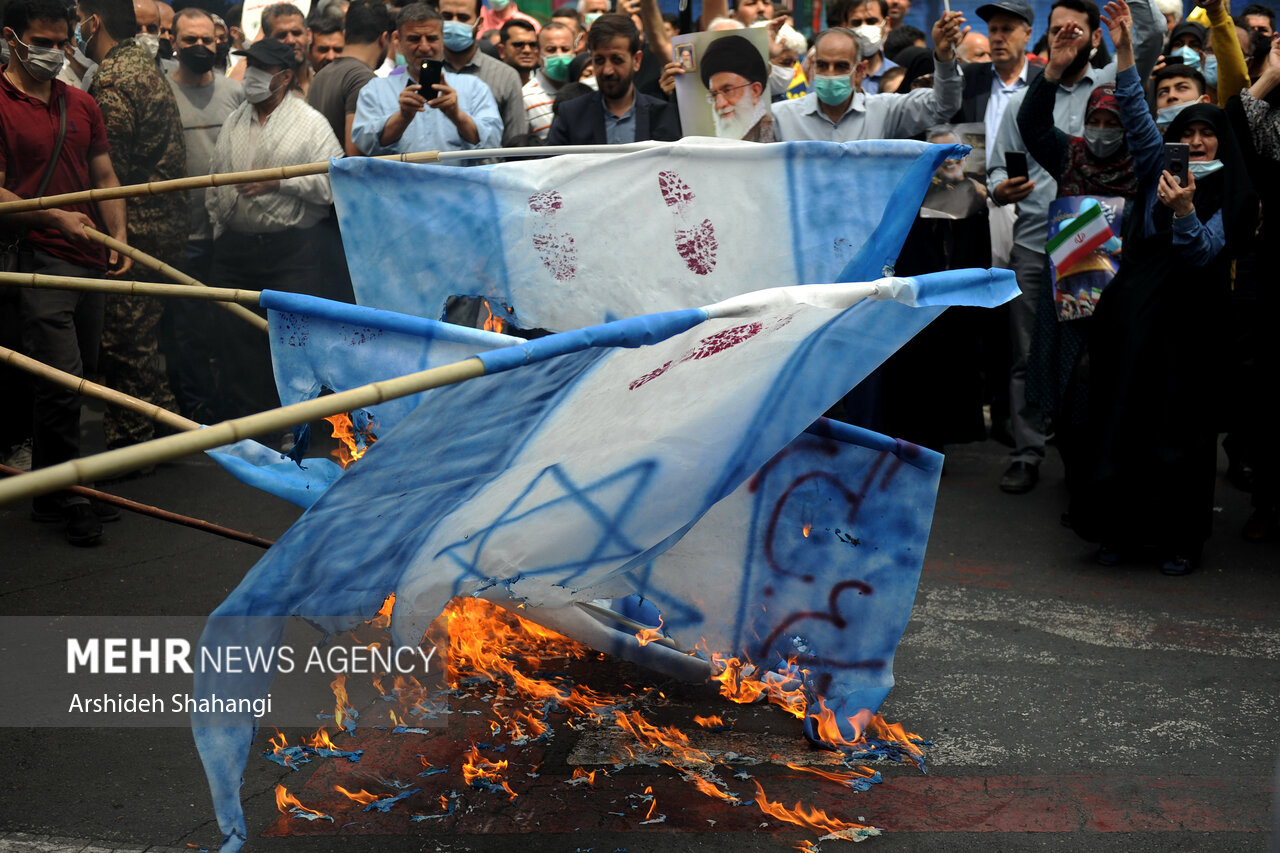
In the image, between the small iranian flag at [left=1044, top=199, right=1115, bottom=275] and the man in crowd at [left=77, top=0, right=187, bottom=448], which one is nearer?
the small iranian flag at [left=1044, top=199, right=1115, bottom=275]

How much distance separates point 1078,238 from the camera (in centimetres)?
532

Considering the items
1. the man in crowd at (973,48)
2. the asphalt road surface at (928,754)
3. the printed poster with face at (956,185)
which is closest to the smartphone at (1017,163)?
the printed poster with face at (956,185)

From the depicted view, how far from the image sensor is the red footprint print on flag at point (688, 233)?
3.44 metres

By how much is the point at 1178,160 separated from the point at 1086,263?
83cm

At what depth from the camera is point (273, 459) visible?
3258 mm

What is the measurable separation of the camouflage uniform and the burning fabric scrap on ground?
3.00 meters

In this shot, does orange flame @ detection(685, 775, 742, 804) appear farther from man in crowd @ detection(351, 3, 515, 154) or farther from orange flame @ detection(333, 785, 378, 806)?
man in crowd @ detection(351, 3, 515, 154)

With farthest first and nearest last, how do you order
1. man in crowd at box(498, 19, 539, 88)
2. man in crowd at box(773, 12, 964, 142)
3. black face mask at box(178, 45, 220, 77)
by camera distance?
man in crowd at box(498, 19, 539, 88) → black face mask at box(178, 45, 220, 77) → man in crowd at box(773, 12, 964, 142)

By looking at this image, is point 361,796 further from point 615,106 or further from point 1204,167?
point 1204,167

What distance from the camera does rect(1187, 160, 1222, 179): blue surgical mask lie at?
4840mm

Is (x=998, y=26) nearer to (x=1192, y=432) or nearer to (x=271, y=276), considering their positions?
(x=1192, y=432)

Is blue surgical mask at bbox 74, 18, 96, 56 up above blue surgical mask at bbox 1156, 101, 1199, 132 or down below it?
above

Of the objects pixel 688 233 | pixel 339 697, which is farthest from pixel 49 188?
pixel 688 233

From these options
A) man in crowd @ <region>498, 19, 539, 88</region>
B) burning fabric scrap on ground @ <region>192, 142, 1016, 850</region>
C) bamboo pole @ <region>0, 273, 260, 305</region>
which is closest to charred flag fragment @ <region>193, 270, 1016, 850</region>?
burning fabric scrap on ground @ <region>192, 142, 1016, 850</region>
